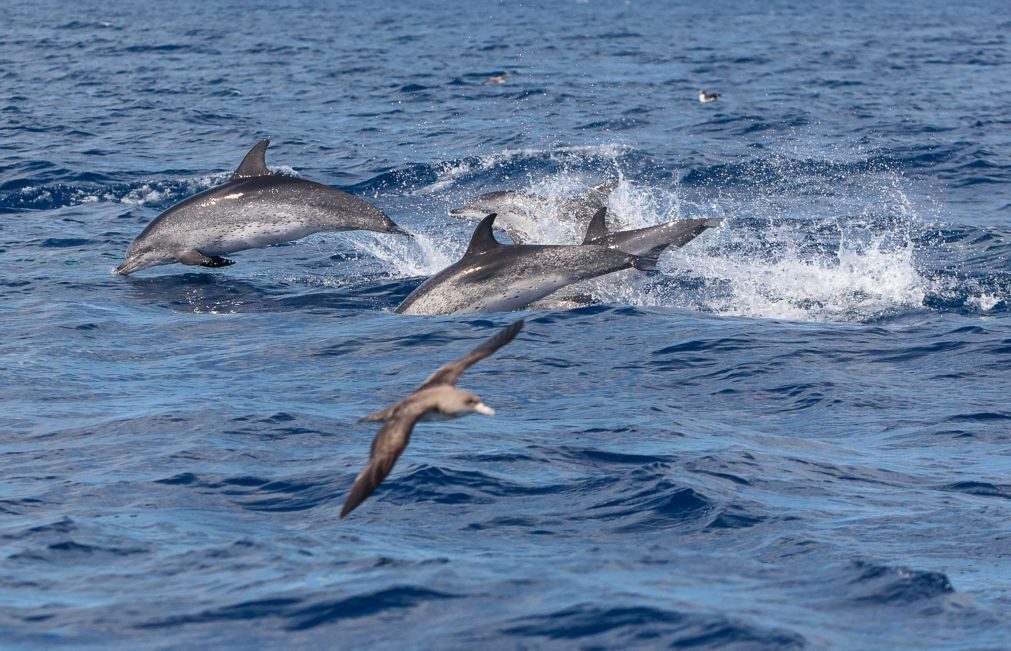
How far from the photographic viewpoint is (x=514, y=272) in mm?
14781

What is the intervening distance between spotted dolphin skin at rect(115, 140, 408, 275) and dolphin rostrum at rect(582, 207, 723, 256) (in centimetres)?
242

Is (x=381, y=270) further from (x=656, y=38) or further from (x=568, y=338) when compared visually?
(x=656, y=38)

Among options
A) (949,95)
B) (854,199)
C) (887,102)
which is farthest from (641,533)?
(949,95)

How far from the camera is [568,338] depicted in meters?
14.3

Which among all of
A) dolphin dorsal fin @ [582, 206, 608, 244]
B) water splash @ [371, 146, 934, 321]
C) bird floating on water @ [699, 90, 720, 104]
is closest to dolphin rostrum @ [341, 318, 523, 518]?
dolphin dorsal fin @ [582, 206, 608, 244]

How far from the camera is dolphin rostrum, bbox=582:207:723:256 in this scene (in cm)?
1523

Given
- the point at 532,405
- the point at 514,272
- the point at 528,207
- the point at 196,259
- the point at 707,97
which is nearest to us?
the point at 532,405

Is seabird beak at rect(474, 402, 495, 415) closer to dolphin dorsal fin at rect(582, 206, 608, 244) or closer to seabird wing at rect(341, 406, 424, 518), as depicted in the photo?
seabird wing at rect(341, 406, 424, 518)

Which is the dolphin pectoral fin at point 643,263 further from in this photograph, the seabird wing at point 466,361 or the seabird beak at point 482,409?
the seabird beak at point 482,409

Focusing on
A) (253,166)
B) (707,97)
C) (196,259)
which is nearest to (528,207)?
(253,166)

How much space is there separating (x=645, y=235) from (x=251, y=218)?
4387mm

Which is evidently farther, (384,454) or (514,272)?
(514,272)

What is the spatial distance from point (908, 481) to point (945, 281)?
663cm

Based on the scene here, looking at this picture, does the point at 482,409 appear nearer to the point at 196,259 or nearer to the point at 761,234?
the point at 196,259
